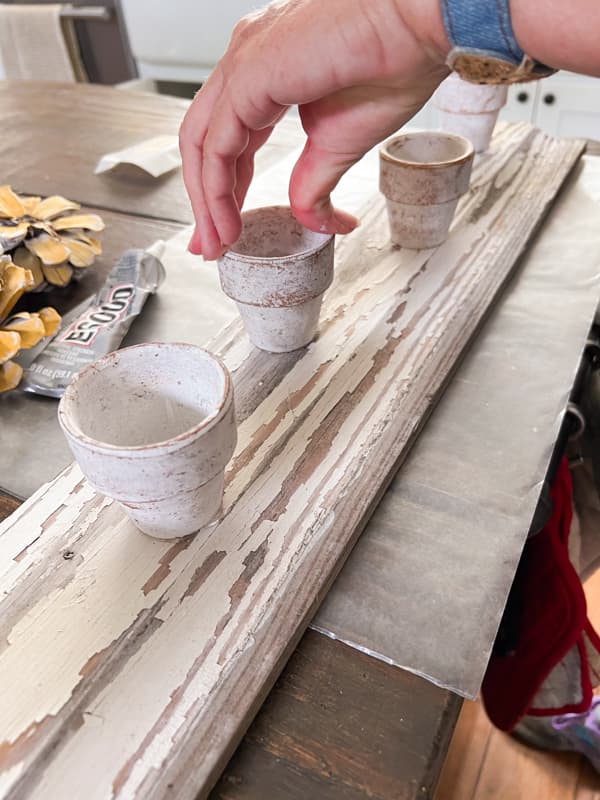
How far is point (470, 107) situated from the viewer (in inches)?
38.4

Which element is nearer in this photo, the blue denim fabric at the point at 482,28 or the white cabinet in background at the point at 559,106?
the blue denim fabric at the point at 482,28

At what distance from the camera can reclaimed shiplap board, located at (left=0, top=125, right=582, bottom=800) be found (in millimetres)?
353

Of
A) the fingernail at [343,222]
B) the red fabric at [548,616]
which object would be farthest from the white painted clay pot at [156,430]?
the red fabric at [548,616]

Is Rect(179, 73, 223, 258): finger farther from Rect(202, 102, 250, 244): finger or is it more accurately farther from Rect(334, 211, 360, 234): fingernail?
Rect(334, 211, 360, 234): fingernail

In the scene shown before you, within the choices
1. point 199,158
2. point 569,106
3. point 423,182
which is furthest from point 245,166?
point 569,106

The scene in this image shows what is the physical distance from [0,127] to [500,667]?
133cm

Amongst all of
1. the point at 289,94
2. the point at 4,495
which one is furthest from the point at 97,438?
the point at 289,94

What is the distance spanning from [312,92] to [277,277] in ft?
Answer: 0.50

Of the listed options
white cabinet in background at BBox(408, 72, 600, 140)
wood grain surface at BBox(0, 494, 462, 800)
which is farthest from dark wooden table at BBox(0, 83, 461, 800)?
white cabinet in background at BBox(408, 72, 600, 140)

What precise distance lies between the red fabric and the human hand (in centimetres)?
38

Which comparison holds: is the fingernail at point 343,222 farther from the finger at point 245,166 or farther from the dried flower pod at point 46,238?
the dried flower pod at point 46,238

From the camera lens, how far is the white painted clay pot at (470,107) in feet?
3.10

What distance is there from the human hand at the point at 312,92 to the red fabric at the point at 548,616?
1.24 feet

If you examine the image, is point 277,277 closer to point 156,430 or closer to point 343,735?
point 156,430
